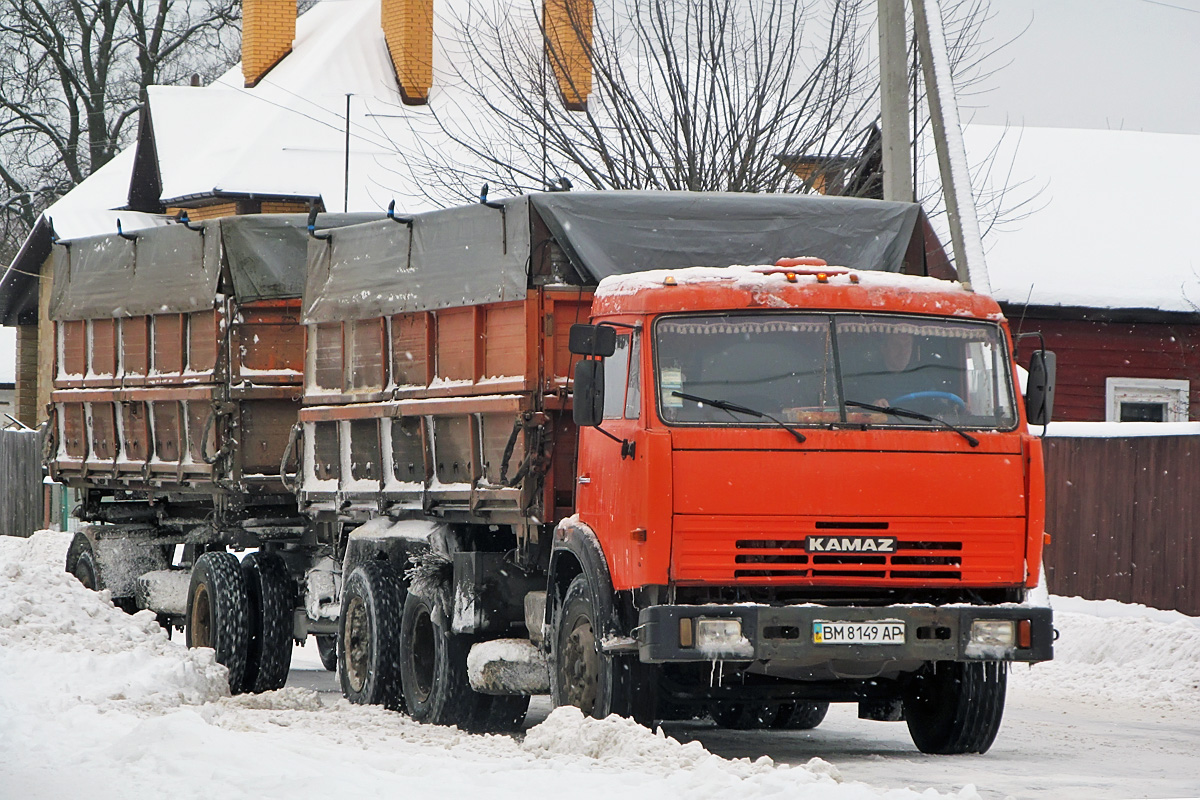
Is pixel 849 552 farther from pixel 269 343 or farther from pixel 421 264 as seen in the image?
pixel 269 343

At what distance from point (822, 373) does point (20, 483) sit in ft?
95.1

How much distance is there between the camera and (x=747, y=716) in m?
11.2

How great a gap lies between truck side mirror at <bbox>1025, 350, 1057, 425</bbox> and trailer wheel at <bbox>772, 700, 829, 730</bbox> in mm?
2965

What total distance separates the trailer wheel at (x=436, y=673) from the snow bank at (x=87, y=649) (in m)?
1.41

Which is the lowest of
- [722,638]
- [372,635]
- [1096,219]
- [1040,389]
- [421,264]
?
[372,635]

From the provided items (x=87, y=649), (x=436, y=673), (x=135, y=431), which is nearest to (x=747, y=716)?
(x=436, y=673)

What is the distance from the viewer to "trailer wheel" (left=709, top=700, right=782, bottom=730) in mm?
10852

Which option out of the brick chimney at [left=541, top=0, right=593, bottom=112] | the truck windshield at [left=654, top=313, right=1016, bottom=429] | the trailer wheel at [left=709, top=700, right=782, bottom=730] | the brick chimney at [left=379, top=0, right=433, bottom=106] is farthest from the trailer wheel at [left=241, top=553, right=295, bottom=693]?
the brick chimney at [left=379, top=0, right=433, bottom=106]

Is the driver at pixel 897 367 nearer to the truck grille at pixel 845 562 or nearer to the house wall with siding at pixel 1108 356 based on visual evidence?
the truck grille at pixel 845 562

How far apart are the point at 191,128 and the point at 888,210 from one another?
103ft

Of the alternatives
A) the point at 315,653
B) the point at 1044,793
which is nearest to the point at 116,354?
the point at 315,653

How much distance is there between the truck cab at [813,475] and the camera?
8523mm

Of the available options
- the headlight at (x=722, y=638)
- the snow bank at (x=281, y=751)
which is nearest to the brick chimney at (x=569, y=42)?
the snow bank at (x=281, y=751)

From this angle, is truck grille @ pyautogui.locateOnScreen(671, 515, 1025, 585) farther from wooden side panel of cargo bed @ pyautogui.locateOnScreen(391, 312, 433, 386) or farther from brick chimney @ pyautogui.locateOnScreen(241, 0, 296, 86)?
brick chimney @ pyautogui.locateOnScreen(241, 0, 296, 86)
